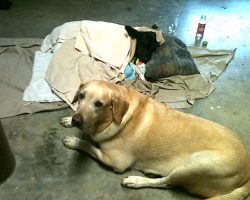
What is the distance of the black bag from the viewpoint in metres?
3.29

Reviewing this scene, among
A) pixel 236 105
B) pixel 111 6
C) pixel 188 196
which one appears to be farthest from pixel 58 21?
pixel 188 196

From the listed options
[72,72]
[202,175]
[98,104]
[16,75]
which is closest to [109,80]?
[72,72]

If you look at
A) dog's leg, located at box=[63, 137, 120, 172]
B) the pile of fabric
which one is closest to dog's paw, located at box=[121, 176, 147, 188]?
dog's leg, located at box=[63, 137, 120, 172]

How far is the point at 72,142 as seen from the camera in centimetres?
259

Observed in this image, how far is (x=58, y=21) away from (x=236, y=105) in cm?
260

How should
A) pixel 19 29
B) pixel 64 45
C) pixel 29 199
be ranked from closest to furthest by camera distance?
pixel 29 199 < pixel 64 45 < pixel 19 29

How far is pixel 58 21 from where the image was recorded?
437cm

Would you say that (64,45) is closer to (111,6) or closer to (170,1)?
(111,6)

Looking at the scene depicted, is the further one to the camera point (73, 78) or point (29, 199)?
point (73, 78)

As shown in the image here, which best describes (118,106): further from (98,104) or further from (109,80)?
(109,80)

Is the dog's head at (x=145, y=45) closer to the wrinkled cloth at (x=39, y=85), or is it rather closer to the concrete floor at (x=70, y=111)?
the concrete floor at (x=70, y=111)

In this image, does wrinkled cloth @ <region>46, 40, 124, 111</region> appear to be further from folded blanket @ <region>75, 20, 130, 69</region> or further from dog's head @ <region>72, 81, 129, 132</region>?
dog's head @ <region>72, 81, 129, 132</region>

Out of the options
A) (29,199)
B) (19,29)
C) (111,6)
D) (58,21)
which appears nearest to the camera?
(29,199)

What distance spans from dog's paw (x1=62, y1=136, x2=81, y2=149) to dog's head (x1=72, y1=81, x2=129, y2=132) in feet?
1.29
